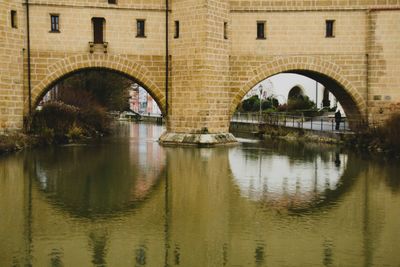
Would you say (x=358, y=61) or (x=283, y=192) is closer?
(x=283, y=192)

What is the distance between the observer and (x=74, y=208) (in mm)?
11445

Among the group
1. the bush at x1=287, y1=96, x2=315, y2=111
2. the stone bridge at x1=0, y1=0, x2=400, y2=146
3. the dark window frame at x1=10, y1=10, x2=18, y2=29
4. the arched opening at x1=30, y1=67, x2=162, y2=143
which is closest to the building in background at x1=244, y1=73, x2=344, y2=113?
the bush at x1=287, y1=96, x2=315, y2=111

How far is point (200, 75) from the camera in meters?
24.0

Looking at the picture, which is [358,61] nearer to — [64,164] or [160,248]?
[64,164]

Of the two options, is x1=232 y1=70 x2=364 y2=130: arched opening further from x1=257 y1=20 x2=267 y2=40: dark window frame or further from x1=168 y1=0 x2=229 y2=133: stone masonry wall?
x1=168 y1=0 x2=229 y2=133: stone masonry wall

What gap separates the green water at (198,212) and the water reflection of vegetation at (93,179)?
0.03 meters

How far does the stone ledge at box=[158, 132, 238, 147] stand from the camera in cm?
2395

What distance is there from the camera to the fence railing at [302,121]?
93.4 feet

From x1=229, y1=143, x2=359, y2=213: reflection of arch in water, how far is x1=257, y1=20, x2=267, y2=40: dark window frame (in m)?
6.15

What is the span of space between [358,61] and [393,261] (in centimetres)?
1880

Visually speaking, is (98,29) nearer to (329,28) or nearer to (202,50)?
(202,50)

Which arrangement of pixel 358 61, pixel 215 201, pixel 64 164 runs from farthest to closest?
pixel 358 61 → pixel 64 164 → pixel 215 201

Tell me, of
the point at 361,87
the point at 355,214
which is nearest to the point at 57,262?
the point at 355,214

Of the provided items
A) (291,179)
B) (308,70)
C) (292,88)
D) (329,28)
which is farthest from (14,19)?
(292,88)
